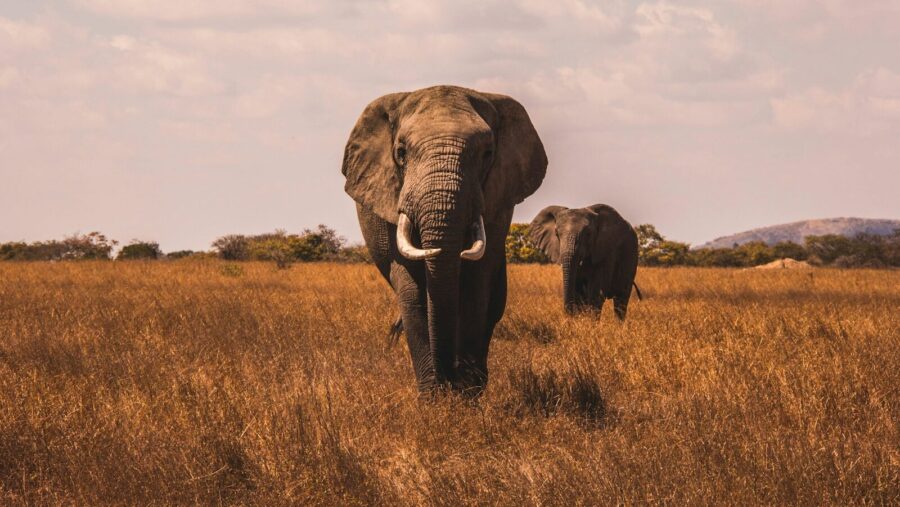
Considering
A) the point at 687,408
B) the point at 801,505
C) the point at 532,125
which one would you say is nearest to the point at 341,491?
the point at 801,505

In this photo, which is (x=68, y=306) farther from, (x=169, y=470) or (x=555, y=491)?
(x=555, y=491)

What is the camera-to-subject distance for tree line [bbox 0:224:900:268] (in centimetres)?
3612

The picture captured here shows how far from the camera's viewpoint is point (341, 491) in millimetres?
4590

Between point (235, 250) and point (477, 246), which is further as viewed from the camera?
point (235, 250)

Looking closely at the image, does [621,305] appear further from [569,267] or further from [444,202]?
[444,202]

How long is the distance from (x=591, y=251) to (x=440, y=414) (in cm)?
790

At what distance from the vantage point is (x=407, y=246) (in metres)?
5.81

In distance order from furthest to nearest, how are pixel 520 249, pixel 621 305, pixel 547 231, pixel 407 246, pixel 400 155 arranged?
pixel 520 249, pixel 547 231, pixel 621 305, pixel 400 155, pixel 407 246

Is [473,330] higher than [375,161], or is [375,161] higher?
[375,161]

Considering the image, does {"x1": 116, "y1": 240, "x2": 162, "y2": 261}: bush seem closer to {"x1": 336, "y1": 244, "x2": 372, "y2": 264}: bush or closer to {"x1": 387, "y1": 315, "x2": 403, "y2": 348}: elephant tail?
{"x1": 336, "y1": 244, "x2": 372, "y2": 264}: bush

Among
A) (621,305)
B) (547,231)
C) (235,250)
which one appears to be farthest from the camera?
(235,250)

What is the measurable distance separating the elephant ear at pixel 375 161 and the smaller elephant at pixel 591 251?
20.7ft

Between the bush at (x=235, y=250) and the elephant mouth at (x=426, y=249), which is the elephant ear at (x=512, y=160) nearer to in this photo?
the elephant mouth at (x=426, y=249)

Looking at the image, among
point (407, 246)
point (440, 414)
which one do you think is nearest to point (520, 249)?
point (440, 414)
